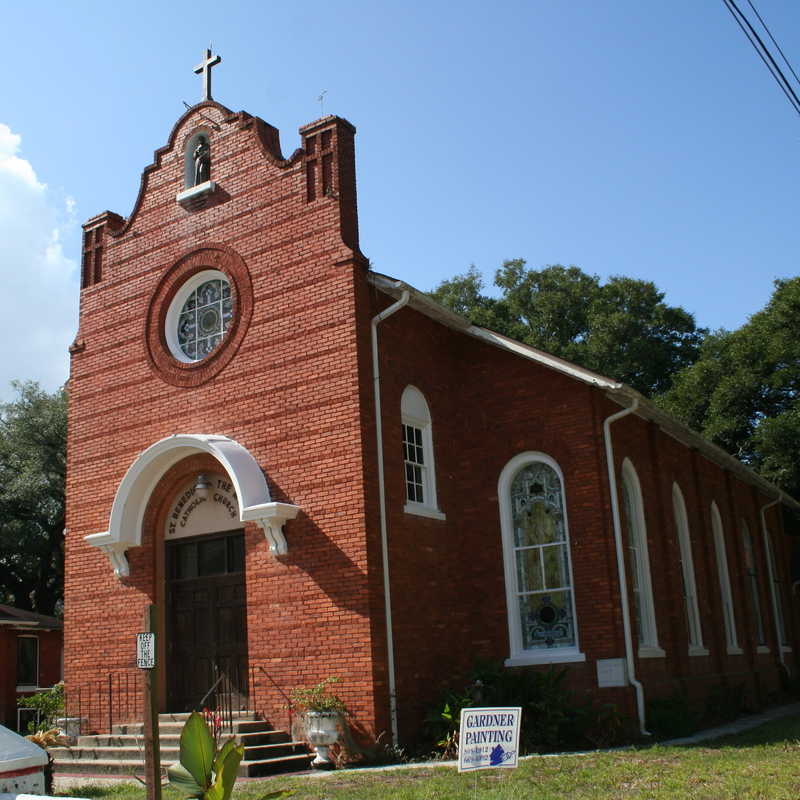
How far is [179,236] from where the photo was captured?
16.3 metres

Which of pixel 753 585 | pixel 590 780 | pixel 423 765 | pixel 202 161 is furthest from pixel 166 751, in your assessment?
pixel 753 585

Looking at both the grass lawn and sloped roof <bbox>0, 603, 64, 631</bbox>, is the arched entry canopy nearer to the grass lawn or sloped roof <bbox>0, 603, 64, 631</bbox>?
the grass lawn

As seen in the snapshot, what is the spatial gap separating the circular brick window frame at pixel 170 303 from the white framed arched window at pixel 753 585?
13.1m

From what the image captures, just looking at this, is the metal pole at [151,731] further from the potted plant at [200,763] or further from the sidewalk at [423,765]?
the sidewalk at [423,765]

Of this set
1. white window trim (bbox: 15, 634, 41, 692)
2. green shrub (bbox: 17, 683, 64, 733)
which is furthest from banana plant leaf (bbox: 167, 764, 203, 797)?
white window trim (bbox: 15, 634, 41, 692)

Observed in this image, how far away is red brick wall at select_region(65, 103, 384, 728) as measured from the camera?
1309cm

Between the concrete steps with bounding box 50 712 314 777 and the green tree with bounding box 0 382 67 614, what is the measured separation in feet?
56.1

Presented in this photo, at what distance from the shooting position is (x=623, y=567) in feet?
46.4

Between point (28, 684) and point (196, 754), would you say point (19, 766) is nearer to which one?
point (196, 754)

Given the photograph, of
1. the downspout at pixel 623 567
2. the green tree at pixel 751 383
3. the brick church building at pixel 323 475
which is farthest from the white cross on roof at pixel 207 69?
the green tree at pixel 751 383

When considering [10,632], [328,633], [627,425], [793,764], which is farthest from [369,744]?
[10,632]

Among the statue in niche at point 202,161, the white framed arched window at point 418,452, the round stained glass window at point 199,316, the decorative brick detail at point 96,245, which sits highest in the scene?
the statue in niche at point 202,161

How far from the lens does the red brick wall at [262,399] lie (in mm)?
13086

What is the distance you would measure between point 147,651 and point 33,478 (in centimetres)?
2428
